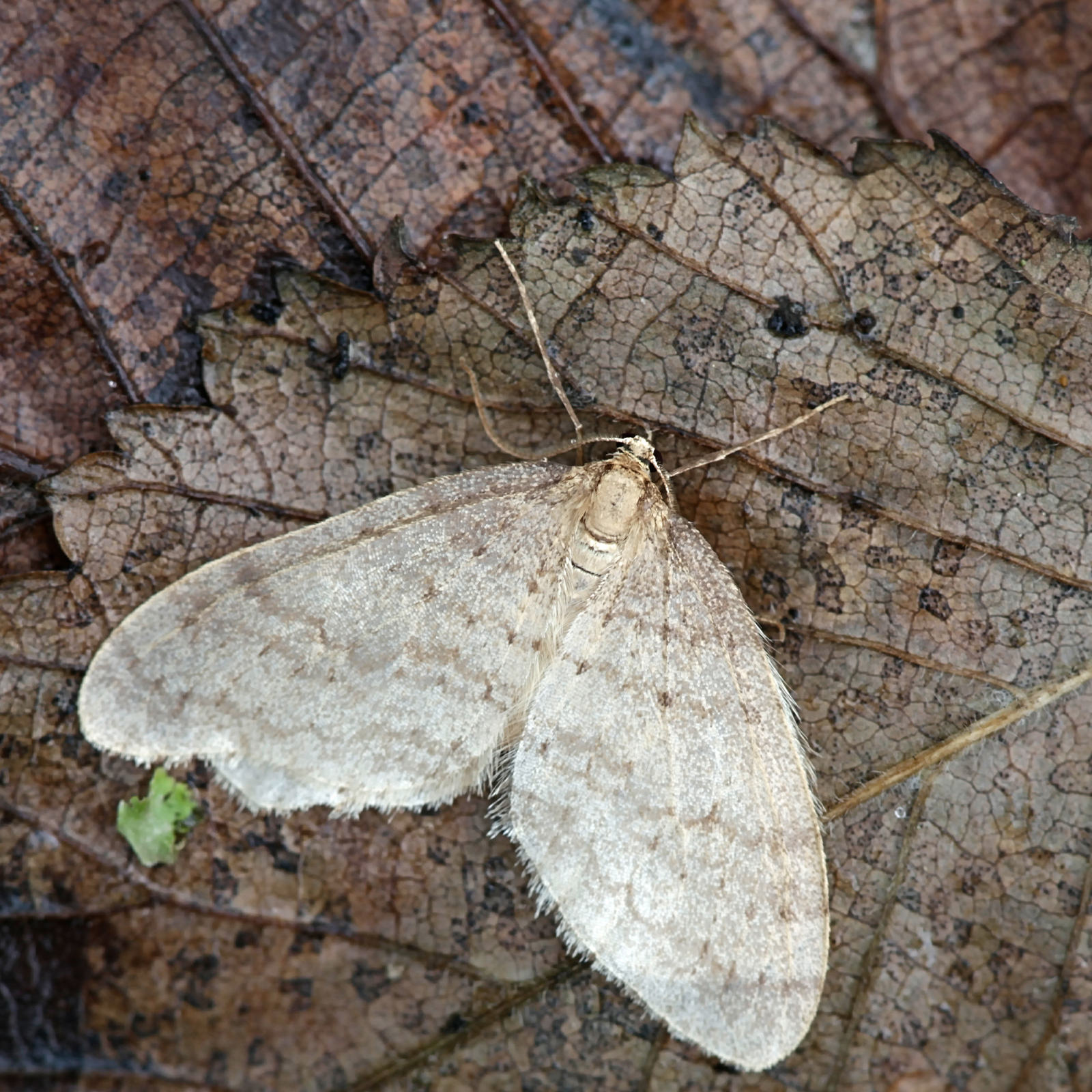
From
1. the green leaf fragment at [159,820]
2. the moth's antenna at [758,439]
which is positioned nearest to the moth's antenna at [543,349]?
the moth's antenna at [758,439]

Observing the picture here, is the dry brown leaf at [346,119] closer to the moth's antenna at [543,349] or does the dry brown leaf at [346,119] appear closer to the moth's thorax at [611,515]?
the moth's antenna at [543,349]

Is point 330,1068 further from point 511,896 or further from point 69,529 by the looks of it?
point 69,529

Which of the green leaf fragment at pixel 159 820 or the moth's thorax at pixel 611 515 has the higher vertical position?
the moth's thorax at pixel 611 515

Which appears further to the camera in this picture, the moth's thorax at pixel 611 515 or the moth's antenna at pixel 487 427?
the moth's antenna at pixel 487 427

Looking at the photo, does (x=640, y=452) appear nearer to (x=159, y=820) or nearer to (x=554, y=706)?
(x=554, y=706)

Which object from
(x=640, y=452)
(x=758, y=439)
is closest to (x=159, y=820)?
(x=640, y=452)

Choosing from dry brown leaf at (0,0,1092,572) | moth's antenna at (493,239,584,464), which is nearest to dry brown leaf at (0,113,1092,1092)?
moth's antenna at (493,239,584,464)
